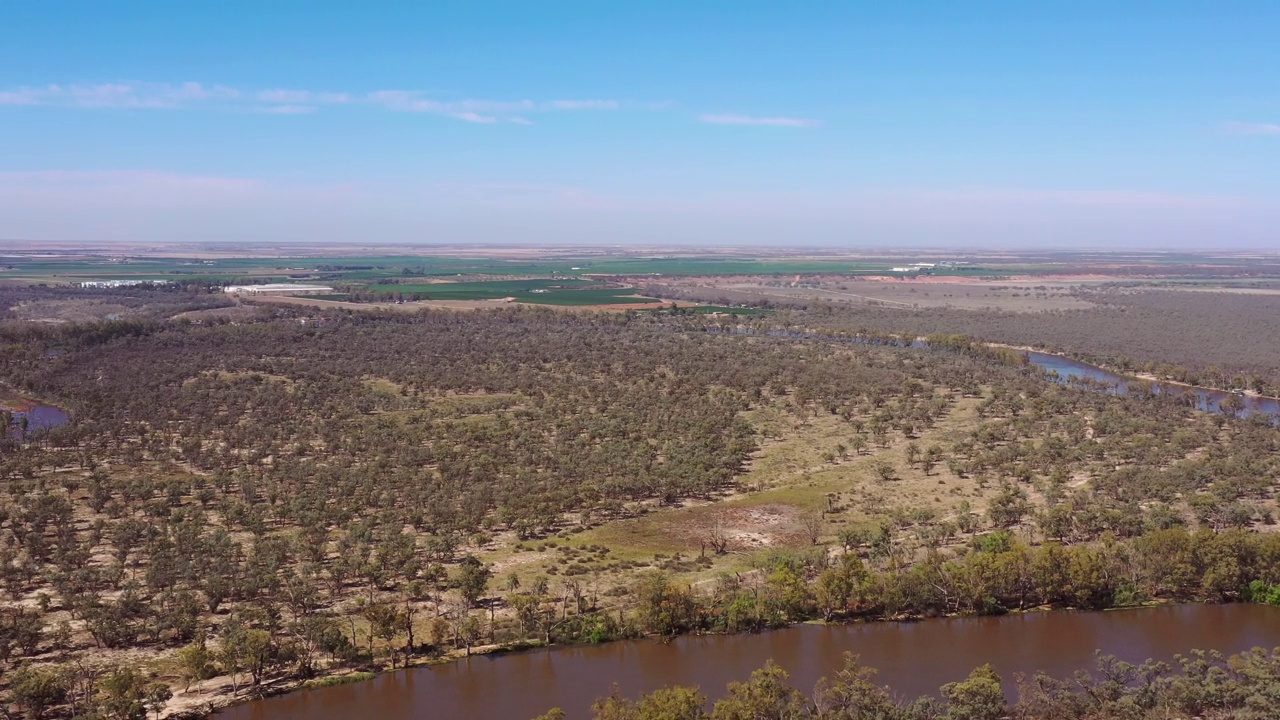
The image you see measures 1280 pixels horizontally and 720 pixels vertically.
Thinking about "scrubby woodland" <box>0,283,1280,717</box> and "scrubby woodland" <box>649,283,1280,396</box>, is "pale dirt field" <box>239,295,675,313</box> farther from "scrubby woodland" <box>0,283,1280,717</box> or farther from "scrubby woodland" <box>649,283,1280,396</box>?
"scrubby woodland" <box>0,283,1280,717</box>

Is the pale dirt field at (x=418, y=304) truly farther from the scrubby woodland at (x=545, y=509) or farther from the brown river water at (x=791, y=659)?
the brown river water at (x=791, y=659)

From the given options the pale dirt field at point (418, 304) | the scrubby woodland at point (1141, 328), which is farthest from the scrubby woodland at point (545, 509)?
the pale dirt field at point (418, 304)

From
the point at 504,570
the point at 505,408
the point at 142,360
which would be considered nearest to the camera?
the point at 504,570

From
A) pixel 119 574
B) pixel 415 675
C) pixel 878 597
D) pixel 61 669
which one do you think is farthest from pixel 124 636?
pixel 878 597

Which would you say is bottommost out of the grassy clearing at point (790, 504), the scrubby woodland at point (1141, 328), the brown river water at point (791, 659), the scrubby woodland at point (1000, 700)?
the brown river water at point (791, 659)

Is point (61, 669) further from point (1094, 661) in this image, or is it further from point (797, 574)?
point (1094, 661)

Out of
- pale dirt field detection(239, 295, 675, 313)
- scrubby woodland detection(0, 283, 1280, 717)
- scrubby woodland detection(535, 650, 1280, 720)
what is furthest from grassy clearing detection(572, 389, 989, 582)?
pale dirt field detection(239, 295, 675, 313)

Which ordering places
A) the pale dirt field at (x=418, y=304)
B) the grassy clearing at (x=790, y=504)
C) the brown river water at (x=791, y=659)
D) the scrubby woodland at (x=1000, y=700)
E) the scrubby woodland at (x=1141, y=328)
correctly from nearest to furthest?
the scrubby woodland at (x=1000, y=700), the brown river water at (x=791, y=659), the grassy clearing at (x=790, y=504), the scrubby woodland at (x=1141, y=328), the pale dirt field at (x=418, y=304)
